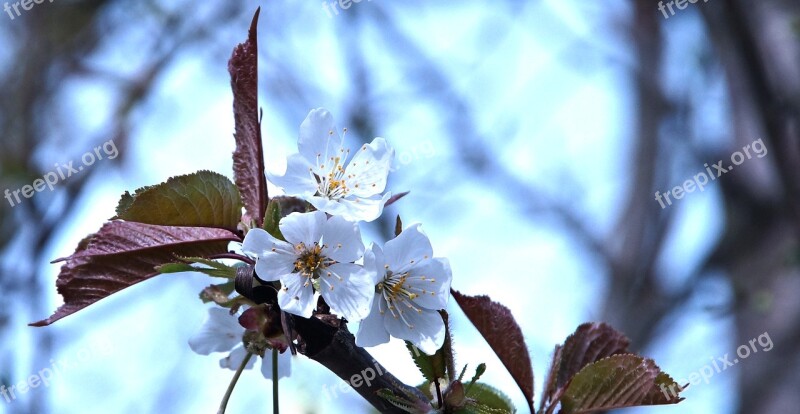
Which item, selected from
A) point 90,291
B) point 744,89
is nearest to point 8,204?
point 90,291

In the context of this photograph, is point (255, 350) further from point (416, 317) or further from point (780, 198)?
point (780, 198)

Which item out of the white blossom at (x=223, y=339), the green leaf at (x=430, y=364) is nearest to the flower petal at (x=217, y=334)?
the white blossom at (x=223, y=339)

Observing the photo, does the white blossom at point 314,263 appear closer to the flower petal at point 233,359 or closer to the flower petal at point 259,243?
the flower petal at point 259,243

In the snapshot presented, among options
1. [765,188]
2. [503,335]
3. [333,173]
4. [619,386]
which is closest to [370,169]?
[333,173]

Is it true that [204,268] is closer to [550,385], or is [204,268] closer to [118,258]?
[118,258]

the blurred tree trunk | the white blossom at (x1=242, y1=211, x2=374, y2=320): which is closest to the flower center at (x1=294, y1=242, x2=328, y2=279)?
the white blossom at (x1=242, y1=211, x2=374, y2=320)

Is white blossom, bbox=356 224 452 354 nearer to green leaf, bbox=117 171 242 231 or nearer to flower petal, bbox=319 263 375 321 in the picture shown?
flower petal, bbox=319 263 375 321
